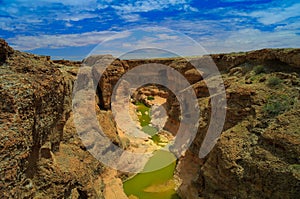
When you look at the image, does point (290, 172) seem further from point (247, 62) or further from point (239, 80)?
point (247, 62)

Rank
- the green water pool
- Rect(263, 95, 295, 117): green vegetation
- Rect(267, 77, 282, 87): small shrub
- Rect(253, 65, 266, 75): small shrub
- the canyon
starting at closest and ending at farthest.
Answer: the canyon → Rect(263, 95, 295, 117): green vegetation → Rect(267, 77, 282, 87): small shrub → the green water pool → Rect(253, 65, 266, 75): small shrub

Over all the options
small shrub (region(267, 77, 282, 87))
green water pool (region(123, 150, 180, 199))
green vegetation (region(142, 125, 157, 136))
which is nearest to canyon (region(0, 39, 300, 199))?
small shrub (region(267, 77, 282, 87))

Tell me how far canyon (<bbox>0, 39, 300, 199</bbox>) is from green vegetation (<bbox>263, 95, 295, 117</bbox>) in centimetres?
5

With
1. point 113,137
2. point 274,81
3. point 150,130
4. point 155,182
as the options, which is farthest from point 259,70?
point 150,130

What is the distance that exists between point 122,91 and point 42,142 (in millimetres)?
26340

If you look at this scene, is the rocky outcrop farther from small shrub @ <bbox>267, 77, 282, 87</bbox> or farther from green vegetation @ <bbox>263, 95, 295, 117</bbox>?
small shrub @ <bbox>267, 77, 282, 87</bbox>

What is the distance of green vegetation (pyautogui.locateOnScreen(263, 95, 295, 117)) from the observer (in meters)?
12.2

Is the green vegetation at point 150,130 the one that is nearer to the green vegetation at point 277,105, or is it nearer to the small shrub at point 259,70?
the small shrub at point 259,70

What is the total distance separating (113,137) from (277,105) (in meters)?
11.0

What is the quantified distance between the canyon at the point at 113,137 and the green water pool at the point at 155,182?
2.45ft

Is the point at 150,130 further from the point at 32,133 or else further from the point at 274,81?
the point at 32,133

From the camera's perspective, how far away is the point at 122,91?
33906 mm

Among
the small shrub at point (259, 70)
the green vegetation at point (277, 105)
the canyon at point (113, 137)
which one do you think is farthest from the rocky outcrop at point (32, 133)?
the small shrub at point (259, 70)

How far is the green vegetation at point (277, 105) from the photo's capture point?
480 inches
